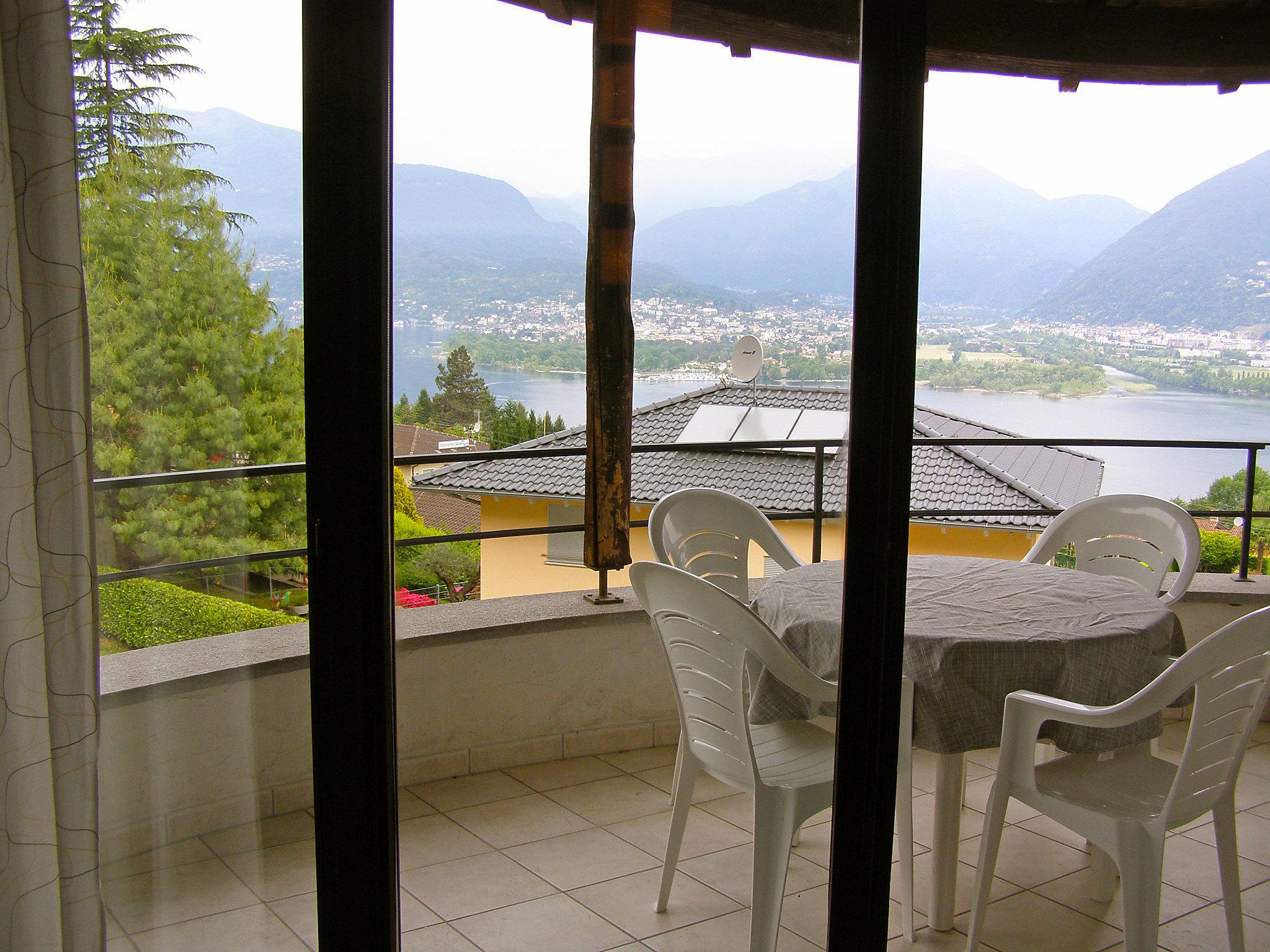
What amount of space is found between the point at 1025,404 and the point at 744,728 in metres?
0.84

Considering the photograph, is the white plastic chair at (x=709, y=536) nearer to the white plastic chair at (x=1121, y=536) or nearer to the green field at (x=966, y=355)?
the green field at (x=966, y=355)

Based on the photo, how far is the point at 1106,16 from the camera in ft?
5.41

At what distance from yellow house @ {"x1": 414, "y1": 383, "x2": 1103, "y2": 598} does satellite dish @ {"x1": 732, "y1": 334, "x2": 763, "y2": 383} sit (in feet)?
0.08

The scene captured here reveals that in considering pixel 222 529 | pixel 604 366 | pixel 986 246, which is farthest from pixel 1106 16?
pixel 222 529

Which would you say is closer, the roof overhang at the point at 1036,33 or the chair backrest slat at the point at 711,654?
the roof overhang at the point at 1036,33

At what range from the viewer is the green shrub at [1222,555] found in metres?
3.59

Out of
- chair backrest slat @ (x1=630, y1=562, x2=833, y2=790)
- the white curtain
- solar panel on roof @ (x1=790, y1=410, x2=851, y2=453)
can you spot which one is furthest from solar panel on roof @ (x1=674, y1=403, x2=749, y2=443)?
the white curtain

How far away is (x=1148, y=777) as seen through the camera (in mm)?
1941

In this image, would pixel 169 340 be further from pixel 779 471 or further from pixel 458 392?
pixel 779 471

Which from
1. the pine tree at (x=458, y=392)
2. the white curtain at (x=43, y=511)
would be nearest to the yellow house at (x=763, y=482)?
the pine tree at (x=458, y=392)

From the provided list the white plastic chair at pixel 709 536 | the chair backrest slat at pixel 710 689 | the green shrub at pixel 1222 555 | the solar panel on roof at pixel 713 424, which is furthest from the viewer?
the green shrub at pixel 1222 555

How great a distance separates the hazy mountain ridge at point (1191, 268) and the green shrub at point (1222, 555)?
1.72 meters

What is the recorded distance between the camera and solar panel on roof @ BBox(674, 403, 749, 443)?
1.60 metres

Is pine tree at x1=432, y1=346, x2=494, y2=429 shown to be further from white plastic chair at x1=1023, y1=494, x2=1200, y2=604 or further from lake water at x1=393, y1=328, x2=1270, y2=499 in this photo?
white plastic chair at x1=1023, y1=494, x2=1200, y2=604
